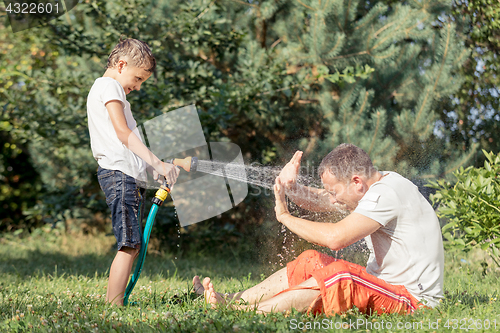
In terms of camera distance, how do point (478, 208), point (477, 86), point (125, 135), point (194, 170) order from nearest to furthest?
point (125, 135), point (194, 170), point (478, 208), point (477, 86)

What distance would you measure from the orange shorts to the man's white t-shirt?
0.26 ft

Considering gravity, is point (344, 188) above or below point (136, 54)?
below

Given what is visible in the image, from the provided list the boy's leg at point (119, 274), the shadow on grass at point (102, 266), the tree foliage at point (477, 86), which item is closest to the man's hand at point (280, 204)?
the boy's leg at point (119, 274)

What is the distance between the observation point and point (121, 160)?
8.33 feet

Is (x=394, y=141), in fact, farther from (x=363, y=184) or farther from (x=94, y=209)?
(x=94, y=209)

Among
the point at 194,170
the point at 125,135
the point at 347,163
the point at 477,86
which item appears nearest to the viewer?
the point at 347,163

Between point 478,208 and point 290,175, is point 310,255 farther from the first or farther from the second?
point 478,208

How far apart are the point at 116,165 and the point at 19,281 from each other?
6.50ft

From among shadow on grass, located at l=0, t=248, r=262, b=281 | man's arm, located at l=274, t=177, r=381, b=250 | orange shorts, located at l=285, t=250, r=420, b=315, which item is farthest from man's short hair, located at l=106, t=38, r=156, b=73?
shadow on grass, located at l=0, t=248, r=262, b=281

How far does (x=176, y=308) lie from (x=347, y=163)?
1332 mm

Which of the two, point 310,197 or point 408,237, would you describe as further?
point 310,197

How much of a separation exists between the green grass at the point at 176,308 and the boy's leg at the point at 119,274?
0.24 ft

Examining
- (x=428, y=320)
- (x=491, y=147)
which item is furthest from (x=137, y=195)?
(x=491, y=147)

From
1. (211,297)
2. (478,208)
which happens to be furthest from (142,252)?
(478,208)
